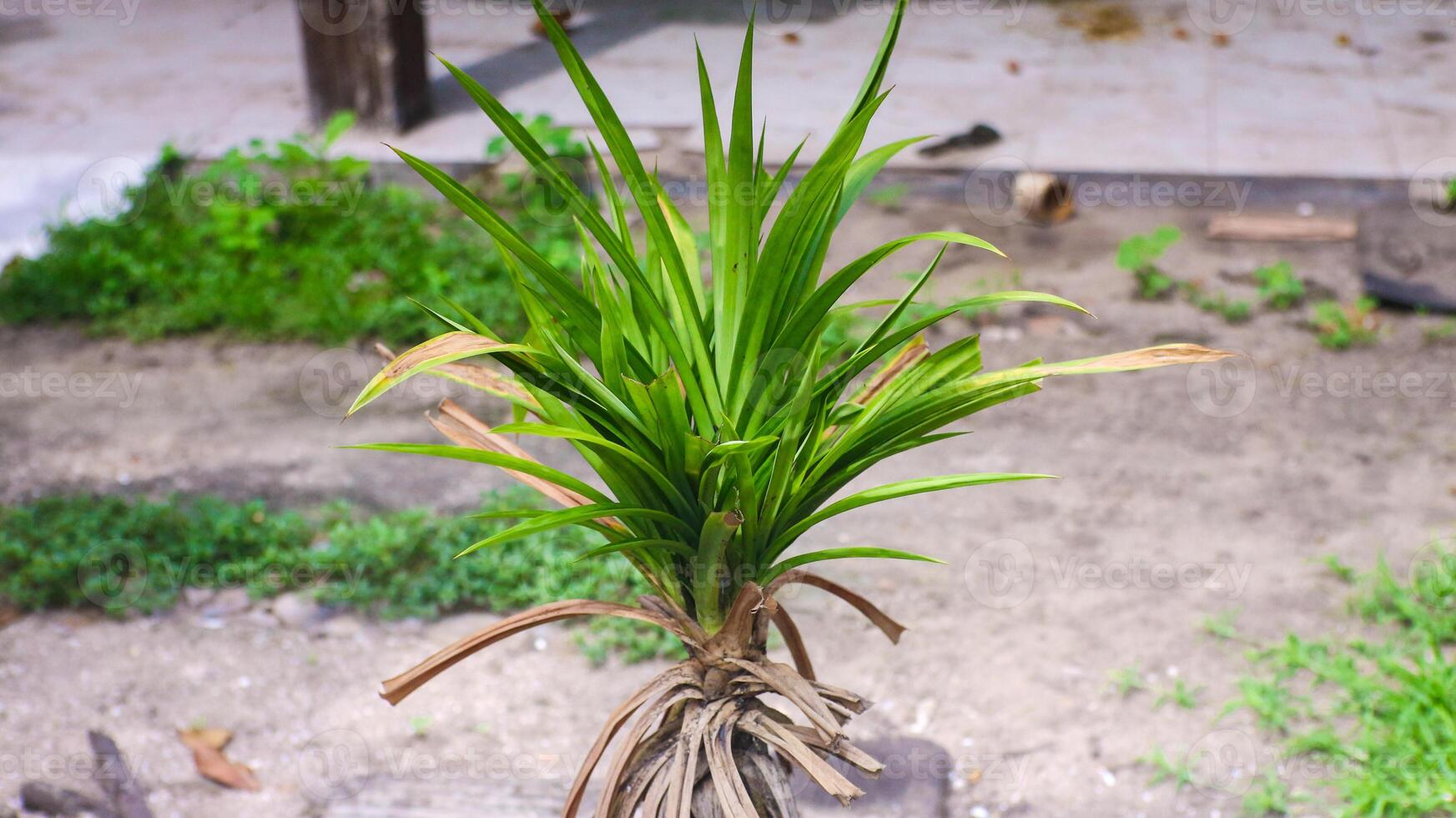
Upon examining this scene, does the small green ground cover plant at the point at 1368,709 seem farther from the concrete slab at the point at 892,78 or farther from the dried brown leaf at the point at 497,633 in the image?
the concrete slab at the point at 892,78

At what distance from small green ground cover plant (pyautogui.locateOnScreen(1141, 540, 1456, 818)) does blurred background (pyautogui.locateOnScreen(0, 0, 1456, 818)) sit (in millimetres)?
10

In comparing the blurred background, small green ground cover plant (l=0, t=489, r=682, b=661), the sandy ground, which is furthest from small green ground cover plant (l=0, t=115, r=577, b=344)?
small green ground cover plant (l=0, t=489, r=682, b=661)

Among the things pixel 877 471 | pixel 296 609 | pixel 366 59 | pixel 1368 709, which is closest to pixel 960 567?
pixel 877 471

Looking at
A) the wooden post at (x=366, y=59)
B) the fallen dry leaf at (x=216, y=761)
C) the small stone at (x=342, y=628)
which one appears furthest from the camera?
the wooden post at (x=366, y=59)

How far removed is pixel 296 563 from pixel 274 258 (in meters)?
2.11

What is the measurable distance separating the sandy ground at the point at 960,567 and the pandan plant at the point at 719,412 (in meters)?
1.20

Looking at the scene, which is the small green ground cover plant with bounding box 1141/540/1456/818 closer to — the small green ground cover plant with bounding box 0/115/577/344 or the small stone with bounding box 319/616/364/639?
the small stone with bounding box 319/616/364/639

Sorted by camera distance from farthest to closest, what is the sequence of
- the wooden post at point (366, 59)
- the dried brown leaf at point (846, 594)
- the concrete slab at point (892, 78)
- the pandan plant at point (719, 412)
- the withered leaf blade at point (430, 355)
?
the concrete slab at point (892, 78)
the wooden post at point (366, 59)
the dried brown leaf at point (846, 594)
the pandan plant at point (719, 412)
the withered leaf blade at point (430, 355)

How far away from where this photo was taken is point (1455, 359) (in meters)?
4.65

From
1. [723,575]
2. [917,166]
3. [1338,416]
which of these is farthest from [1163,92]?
[723,575]

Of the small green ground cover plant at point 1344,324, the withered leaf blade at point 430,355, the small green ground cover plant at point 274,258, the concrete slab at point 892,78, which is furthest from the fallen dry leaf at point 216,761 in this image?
the small green ground cover plant at point 1344,324

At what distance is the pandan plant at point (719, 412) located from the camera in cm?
162

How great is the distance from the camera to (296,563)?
3648 millimetres

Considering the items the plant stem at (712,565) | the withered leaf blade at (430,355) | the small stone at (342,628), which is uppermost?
the withered leaf blade at (430,355)
